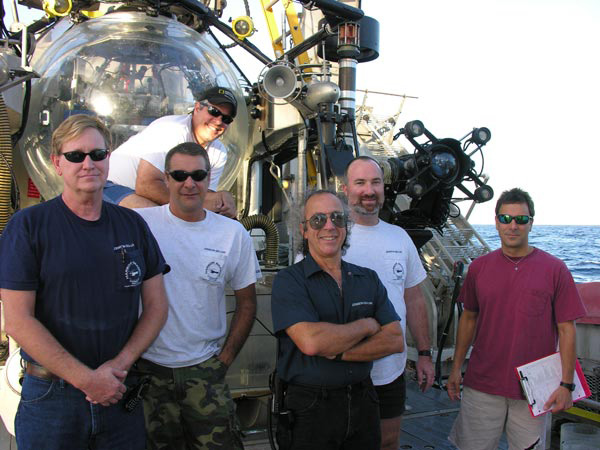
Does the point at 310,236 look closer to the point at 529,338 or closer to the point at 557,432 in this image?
the point at 529,338

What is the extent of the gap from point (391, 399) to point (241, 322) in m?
0.95

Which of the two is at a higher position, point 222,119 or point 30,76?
point 30,76

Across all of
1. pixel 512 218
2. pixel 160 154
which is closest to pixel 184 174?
pixel 160 154

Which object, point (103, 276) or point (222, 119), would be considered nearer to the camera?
point (103, 276)

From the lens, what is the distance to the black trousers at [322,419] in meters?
2.63

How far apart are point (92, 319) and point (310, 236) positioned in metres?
1.09

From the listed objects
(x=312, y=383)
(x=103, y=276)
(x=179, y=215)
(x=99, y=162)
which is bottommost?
(x=312, y=383)

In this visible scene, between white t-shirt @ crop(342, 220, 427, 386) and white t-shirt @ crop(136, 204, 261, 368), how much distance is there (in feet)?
2.34

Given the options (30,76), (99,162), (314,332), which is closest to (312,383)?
(314,332)

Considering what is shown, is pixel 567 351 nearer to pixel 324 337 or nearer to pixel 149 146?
pixel 324 337

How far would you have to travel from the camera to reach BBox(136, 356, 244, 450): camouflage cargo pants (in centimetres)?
273

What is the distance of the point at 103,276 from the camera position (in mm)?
2322

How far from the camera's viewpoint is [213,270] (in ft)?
9.37

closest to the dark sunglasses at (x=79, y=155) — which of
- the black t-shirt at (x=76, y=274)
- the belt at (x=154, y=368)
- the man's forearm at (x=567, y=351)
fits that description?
the black t-shirt at (x=76, y=274)
